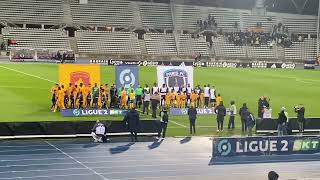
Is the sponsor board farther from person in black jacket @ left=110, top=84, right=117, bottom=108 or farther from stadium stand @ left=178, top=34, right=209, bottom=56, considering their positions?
person in black jacket @ left=110, top=84, right=117, bottom=108

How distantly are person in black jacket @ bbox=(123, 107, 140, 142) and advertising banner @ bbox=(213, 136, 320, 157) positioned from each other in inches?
173

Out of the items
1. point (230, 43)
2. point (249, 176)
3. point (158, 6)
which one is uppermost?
point (158, 6)

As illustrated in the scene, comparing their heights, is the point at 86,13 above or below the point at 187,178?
above

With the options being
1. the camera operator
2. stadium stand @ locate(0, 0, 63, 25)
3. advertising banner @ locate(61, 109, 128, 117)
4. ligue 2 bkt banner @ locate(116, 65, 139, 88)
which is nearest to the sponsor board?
stadium stand @ locate(0, 0, 63, 25)

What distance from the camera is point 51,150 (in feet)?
73.8

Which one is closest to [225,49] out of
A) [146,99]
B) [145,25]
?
[145,25]

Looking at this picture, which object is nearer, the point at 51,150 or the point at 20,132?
the point at 51,150

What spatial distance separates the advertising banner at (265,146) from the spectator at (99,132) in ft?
17.2

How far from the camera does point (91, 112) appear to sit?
3080 centimetres

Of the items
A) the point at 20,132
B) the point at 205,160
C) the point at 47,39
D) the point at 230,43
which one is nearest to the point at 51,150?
the point at 20,132

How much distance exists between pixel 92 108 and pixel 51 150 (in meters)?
8.92

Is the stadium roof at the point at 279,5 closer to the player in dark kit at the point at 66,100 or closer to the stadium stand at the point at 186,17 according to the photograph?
the stadium stand at the point at 186,17

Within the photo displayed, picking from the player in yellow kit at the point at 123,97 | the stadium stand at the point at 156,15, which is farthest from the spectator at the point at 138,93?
the stadium stand at the point at 156,15

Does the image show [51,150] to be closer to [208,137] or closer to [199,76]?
[208,137]
